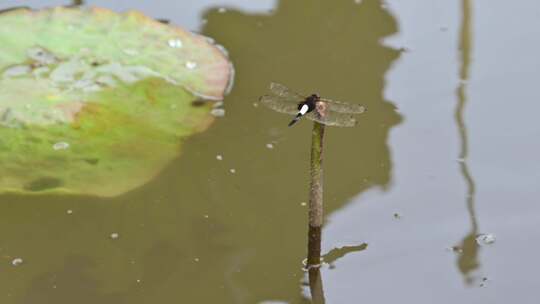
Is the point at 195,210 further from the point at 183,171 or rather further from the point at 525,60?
the point at 525,60

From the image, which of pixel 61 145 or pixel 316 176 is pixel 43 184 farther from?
pixel 316 176

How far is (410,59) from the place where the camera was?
277 cm

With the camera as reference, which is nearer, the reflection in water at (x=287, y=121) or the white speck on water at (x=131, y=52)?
the reflection in water at (x=287, y=121)

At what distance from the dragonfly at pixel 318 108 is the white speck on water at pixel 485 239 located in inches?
19.0

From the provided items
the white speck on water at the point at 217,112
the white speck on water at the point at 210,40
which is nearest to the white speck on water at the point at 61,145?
the white speck on water at the point at 217,112

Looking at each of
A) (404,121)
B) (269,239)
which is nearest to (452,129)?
(404,121)

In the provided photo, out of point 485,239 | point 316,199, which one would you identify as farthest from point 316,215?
point 485,239

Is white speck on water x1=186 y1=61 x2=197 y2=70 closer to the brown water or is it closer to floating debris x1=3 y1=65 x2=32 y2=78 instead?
the brown water

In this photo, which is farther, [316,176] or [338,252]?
[338,252]

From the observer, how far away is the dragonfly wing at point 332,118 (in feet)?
6.08

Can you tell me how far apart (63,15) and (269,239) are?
3.12 feet

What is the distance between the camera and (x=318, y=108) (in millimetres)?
1862

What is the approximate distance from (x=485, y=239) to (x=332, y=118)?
21.8 inches

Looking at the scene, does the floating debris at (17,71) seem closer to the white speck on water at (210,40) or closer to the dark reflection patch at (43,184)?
the dark reflection patch at (43,184)
